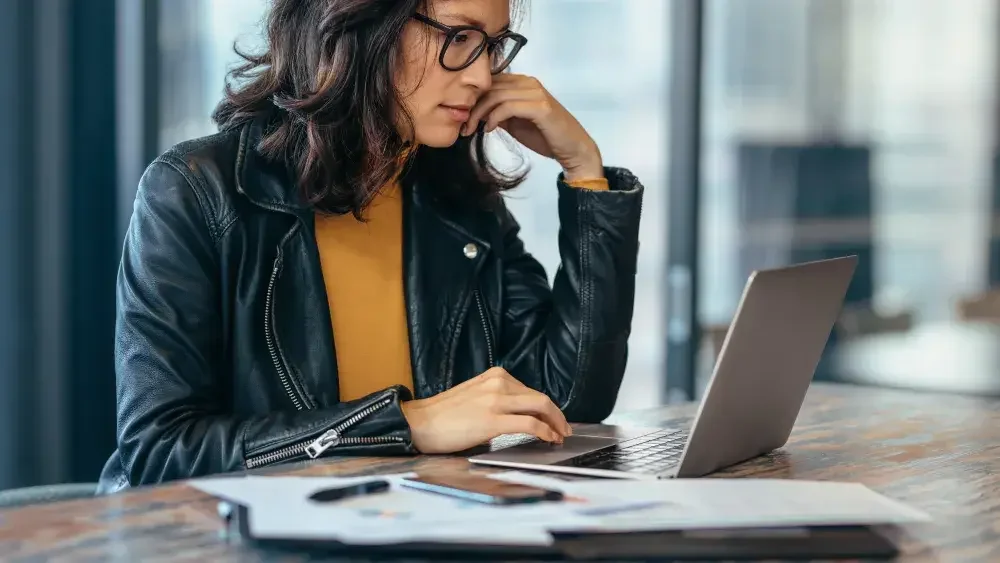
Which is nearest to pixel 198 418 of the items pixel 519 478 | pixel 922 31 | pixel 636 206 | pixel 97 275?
pixel 519 478

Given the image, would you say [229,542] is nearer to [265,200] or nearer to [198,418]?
[198,418]

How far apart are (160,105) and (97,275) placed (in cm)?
54

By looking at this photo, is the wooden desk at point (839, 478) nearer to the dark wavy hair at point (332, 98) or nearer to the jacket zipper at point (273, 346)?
the jacket zipper at point (273, 346)

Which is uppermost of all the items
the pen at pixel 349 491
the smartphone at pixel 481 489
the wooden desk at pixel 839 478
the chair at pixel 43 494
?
the pen at pixel 349 491

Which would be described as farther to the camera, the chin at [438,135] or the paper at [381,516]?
the chin at [438,135]

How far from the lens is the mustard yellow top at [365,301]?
63.7 inches

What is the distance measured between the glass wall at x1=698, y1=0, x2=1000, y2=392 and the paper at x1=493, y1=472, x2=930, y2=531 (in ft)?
8.50

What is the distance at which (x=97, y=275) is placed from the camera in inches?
117

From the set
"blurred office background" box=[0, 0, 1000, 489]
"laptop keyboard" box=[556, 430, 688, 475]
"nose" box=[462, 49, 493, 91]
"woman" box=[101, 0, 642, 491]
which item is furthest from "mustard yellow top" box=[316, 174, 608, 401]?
"blurred office background" box=[0, 0, 1000, 489]

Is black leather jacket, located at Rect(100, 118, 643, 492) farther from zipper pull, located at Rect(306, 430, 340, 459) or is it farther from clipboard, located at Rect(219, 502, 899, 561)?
clipboard, located at Rect(219, 502, 899, 561)

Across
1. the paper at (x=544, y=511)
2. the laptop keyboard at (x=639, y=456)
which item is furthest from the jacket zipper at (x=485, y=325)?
the paper at (x=544, y=511)

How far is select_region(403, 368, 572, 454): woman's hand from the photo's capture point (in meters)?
1.24

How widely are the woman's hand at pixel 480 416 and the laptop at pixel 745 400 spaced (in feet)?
0.07

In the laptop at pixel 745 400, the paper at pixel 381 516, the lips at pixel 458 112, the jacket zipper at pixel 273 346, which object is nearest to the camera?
the paper at pixel 381 516
